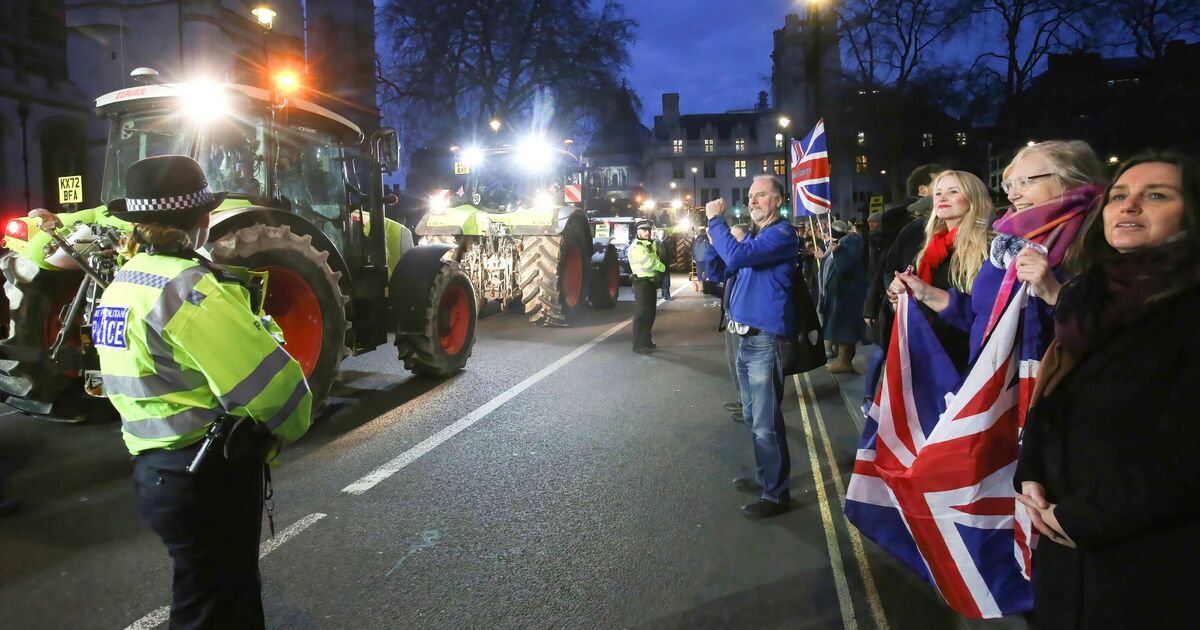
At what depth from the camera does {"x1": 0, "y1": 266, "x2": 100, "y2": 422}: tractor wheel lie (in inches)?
238

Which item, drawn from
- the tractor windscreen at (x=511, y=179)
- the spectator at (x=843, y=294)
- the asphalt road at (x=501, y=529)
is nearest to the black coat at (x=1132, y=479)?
the asphalt road at (x=501, y=529)

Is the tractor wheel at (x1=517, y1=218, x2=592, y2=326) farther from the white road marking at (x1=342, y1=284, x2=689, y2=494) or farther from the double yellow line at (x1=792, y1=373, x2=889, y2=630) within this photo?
the double yellow line at (x1=792, y1=373, x2=889, y2=630)

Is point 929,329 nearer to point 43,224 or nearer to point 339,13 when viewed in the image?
point 43,224

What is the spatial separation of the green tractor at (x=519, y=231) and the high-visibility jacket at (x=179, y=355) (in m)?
Result: 10.7

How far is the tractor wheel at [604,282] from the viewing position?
51.1ft

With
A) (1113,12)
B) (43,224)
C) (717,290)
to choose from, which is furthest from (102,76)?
(1113,12)

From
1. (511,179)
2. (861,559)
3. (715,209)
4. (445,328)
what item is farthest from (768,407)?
(511,179)

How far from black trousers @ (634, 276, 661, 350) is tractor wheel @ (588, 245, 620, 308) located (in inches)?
176

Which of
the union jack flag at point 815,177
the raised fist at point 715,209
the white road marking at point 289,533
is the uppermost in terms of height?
the union jack flag at point 815,177

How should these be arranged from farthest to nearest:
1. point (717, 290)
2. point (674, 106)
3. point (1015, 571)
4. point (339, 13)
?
point (674, 106) → point (339, 13) → point (717, 290) → point (1015, 571)

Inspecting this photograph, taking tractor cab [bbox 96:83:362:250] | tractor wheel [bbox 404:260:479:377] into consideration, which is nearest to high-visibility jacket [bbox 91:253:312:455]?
tractor cab [bbox 96:83:362:250]

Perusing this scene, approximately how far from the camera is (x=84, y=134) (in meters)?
26.8

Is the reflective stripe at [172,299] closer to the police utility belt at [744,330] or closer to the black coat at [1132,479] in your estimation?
the black coat at [1132,479]

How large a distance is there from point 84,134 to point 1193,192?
31.5m
